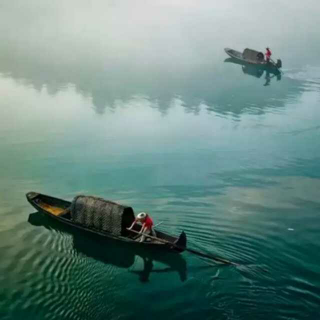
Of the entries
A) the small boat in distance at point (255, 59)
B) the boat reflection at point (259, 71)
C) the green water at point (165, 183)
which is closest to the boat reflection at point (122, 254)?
the green water at point (165, 183)

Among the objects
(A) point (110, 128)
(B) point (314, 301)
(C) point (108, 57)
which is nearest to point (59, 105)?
(A) point (110, 128)

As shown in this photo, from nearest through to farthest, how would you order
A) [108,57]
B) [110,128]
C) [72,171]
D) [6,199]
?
[6,199] < [72,171] < [110,128] < [108,57]

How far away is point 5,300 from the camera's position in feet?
64.6

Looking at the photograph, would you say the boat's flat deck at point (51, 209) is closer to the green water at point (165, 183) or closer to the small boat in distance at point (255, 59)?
the green water at point (165, 183)

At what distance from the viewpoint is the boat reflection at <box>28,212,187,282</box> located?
22828 millimetres

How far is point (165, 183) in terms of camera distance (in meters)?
33.7

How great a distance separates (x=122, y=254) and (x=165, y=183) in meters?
10.3

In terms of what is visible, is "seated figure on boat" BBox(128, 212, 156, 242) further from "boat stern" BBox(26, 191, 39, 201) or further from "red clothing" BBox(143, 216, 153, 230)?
"boat stern" BBox(26, 191, 39, 201)

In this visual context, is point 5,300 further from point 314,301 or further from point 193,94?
point 193,94

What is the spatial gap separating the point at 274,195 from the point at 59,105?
3541cm

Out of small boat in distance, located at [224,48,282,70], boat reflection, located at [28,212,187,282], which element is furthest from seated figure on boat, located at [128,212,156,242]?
small boat in distance, located at [224,48,282,70]

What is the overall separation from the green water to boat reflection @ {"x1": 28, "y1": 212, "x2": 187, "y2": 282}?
89mm

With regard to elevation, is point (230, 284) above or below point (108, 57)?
below

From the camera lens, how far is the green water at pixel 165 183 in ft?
66.1
